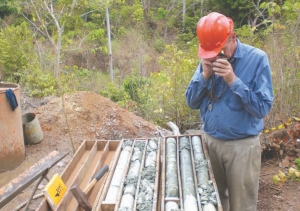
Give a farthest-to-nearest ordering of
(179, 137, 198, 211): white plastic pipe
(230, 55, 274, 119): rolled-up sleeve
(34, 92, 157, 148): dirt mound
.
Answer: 1. (34, 92, 157, 148): dirt mound
2. (230, 55, 274, 119): rolled-up sleeve
3. (179, 137, 198, 211): white plastic pipe

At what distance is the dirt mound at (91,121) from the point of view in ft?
20.0

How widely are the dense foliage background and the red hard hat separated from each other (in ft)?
8.57

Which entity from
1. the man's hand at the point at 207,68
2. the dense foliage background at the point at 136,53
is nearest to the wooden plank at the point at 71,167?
the dense foliage background at the point at 136,53

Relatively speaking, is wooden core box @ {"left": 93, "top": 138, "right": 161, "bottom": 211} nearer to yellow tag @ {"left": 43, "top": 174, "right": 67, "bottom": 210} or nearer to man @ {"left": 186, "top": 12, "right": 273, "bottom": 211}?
yellow tag @ {"left": 43, "top": 174, "right": 67, "bottom": 210}

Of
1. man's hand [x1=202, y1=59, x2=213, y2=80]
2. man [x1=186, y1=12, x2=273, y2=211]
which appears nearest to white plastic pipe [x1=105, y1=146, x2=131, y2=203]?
man [x1=186, y1=12, x2=273, y2=211]

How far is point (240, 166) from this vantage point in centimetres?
273

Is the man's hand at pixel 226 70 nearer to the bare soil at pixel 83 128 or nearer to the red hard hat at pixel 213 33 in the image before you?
the red hard hat at pixel 213 33

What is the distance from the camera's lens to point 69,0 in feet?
17.2

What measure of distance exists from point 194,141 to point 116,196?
1156 mm

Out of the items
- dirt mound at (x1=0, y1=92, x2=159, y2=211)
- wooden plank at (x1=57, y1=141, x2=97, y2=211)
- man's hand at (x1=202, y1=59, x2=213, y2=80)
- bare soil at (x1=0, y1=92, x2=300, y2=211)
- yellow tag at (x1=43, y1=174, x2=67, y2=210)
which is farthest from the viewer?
dirt mound at (x1=0, y1=92, x2=159, y2=211)

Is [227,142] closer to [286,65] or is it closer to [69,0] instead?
[286,65]

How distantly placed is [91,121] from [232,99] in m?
4.23

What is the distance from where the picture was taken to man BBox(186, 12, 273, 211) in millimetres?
2467

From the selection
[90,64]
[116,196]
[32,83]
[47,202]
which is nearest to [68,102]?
[32,83]
